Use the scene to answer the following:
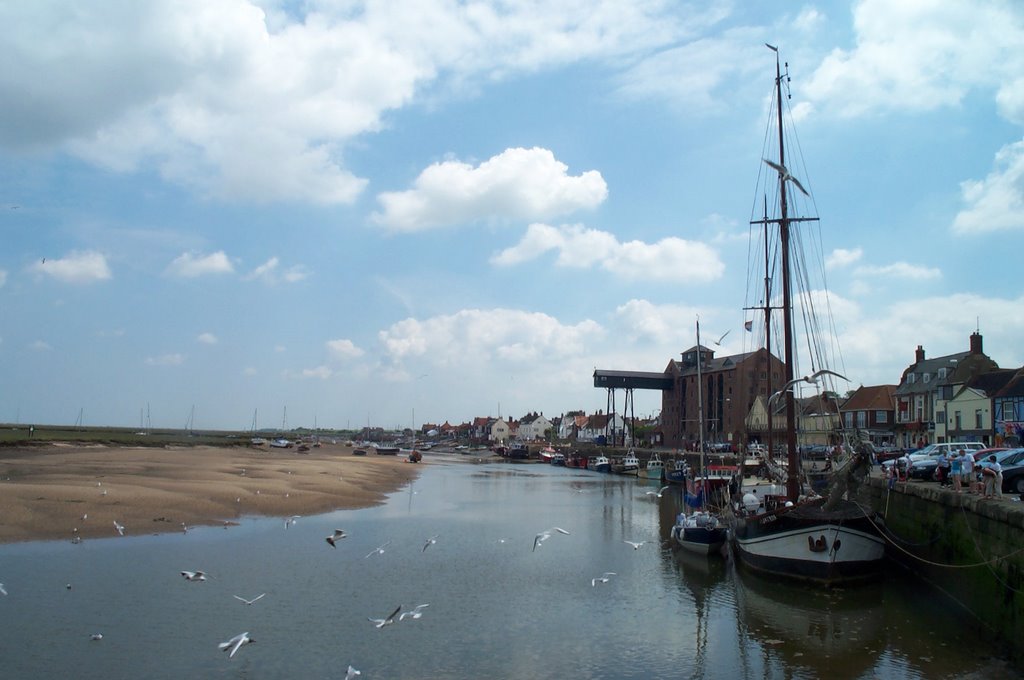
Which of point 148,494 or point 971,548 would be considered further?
point 148,494

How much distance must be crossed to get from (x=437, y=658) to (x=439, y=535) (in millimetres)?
18856

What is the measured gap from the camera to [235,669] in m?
16.2

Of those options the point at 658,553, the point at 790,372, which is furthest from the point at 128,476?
the point at 790,372

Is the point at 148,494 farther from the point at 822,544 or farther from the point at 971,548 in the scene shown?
the point at 971,548

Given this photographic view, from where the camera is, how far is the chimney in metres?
67.3

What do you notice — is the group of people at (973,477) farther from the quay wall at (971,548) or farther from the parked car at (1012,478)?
the quay wall at (971,548)

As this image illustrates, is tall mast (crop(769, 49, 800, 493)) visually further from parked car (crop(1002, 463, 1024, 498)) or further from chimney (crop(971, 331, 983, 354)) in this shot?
chimney (crop(971, 331, 983, 354))

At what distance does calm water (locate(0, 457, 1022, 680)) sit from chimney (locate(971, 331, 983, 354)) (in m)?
50.2

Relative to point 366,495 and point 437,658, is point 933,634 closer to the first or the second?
point 437,658

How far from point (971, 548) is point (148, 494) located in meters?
36.1

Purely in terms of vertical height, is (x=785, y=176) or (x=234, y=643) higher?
(x=785, y=176)

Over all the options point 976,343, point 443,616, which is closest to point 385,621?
point 443,616

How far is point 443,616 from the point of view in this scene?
21.0 m

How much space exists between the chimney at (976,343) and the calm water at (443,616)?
165 ft
